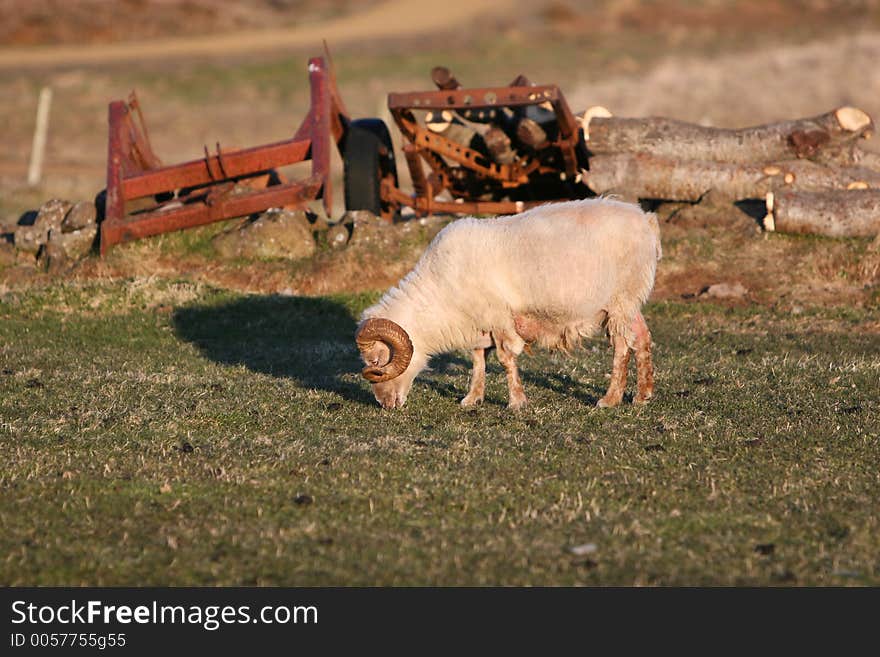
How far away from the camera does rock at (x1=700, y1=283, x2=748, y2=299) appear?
45.6ft

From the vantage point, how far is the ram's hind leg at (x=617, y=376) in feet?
31.2

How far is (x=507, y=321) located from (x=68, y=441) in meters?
→ 3.39

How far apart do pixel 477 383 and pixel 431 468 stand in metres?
2.00

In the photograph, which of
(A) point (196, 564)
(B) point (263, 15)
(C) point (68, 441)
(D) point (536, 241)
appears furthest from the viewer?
(B) point (263, 15)

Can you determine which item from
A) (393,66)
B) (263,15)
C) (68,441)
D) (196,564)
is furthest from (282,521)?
(263,15)

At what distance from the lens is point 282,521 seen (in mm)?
6824

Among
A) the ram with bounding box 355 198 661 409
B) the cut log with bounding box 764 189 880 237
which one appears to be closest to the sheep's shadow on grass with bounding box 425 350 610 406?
the ram with bounding box 355 198 661 409

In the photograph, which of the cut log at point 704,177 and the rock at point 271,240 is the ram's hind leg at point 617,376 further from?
the rock at point 271,240

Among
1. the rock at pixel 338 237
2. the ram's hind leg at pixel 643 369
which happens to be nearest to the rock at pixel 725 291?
the rock at pixel 338 237

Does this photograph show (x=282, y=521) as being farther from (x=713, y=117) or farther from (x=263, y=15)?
(x=263, y=15)

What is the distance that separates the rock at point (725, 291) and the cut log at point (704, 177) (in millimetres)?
1714

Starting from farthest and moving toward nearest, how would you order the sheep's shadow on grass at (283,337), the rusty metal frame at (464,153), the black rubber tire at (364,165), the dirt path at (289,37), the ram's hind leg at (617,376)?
the dirt path at (289,37) < the black rubber tire at (364,165) < the rusty metal frame at (464,153) < the sheep's shadow on grass at (283,337) < the ram's hind leg at (617,376)

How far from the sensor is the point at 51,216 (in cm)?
1565

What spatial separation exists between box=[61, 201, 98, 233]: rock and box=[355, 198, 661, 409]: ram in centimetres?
714
